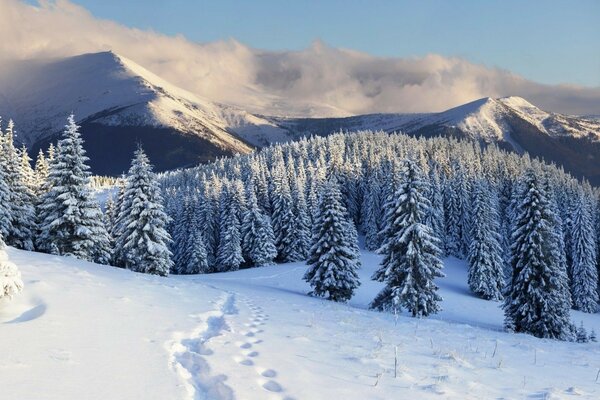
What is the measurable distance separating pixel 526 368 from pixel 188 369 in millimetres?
7082

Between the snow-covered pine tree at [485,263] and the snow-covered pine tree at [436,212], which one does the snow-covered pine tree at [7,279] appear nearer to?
the snow-covered pine tree at [485,263]

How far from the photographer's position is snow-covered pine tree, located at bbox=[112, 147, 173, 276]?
118 feet

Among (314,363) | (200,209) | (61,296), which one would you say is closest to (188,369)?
(314,363)

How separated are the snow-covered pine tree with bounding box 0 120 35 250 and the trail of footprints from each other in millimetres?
33697

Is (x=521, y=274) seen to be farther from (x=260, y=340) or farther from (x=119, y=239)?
(x=119, y=239)

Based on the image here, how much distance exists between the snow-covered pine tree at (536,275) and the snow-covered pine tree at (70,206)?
100.0ft

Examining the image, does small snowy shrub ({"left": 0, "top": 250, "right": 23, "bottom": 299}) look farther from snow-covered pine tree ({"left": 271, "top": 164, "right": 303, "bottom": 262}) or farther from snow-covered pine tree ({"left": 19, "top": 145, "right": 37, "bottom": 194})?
snow-covered pine tree ({"left": 271, "top": 164, "right": 303, "bottom": 262})

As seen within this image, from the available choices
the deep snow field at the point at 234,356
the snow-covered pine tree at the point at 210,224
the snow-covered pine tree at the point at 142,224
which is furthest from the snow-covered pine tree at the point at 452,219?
the deep snow field at the point at 234,356

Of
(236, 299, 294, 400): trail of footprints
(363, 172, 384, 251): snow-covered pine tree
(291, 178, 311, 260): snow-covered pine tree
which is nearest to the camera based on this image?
(236, 299, 294, 400): trail of footprints

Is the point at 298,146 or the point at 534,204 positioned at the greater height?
the point at 298,146

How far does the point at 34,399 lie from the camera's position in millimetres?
5613

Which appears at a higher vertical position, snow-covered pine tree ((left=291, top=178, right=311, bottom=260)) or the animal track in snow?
the animal track in snow

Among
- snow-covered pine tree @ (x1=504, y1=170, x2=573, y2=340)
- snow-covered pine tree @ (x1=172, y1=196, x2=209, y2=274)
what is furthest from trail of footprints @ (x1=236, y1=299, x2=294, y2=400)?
snow-covered pine tree @ (x1=172, y1=196, x2=209, y2=274)

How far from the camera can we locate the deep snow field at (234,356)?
6684 mm
